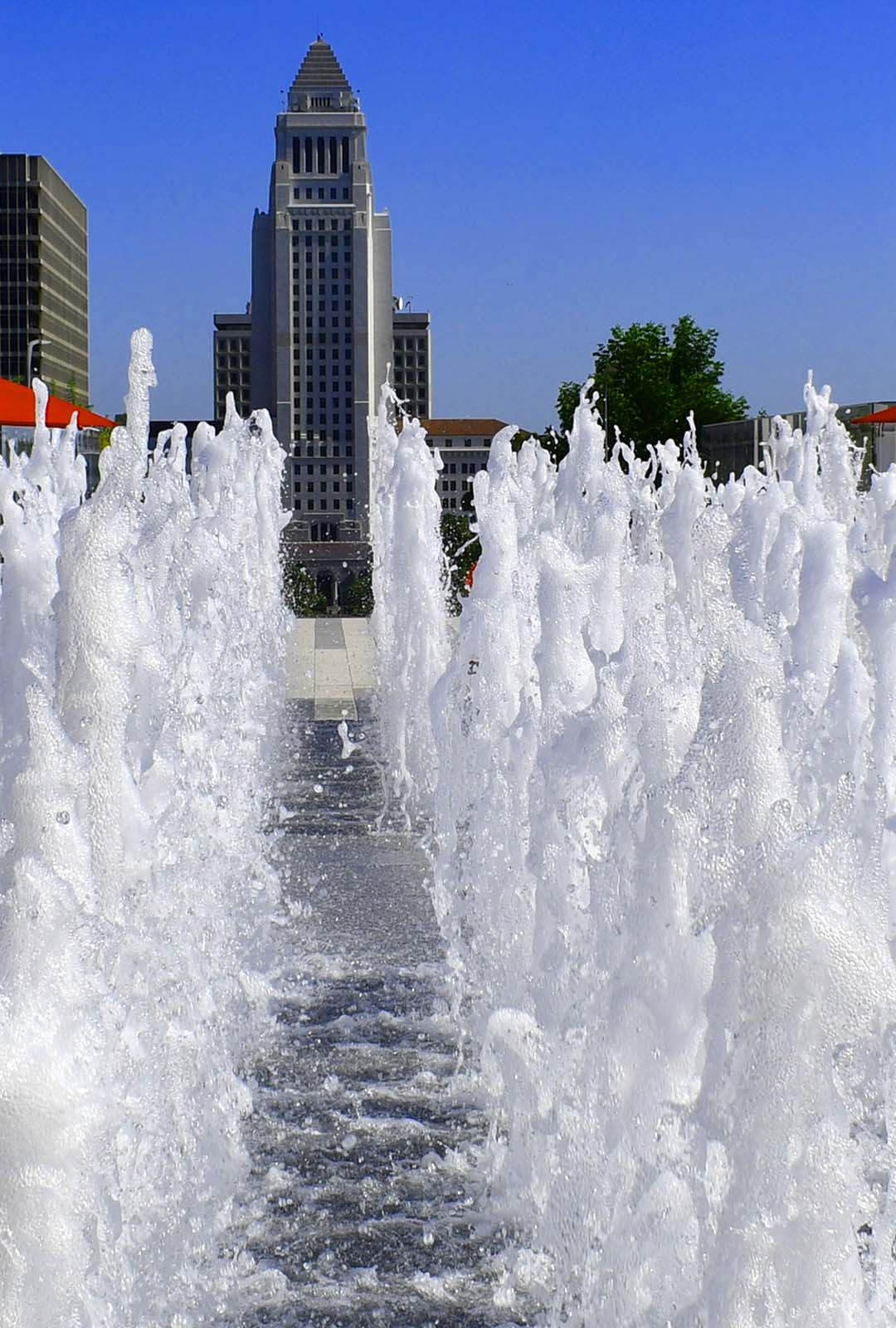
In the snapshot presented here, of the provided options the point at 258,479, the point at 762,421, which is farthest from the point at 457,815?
the point at 762,421

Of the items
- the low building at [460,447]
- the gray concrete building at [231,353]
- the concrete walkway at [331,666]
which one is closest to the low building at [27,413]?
the concrete walkway at [331,666]

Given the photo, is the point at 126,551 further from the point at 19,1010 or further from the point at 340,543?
the point at 340,543

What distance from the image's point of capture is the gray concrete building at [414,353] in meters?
129

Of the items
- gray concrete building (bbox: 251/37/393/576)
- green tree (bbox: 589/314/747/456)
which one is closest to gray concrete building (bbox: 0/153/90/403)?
gray concrete building (bbox: 251/37/393/576)

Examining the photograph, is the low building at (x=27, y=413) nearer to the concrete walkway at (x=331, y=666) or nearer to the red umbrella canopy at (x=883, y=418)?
the concrete walkway at (x=331, y=666)

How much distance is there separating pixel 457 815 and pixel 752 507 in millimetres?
3296

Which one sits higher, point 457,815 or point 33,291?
point 33,291

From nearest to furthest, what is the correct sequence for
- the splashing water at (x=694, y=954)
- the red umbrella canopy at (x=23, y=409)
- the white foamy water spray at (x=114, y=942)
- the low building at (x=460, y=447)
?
the white foamy water spray at (x=114, y=942) → the splashing water at (x=694, y=954) → the red umbrella canopy at (x=23, y=409) → the low building at (x=460, y=447)

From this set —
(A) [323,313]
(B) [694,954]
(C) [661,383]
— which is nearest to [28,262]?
(A) [323,313]

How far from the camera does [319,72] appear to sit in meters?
125

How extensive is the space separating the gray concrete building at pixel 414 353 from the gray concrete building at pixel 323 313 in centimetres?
1045

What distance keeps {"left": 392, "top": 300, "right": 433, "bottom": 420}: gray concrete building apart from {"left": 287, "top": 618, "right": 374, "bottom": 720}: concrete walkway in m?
110

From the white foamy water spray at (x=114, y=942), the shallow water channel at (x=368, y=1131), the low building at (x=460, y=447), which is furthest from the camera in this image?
the low building at (x=460, y=447)

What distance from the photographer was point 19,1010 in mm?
2812
